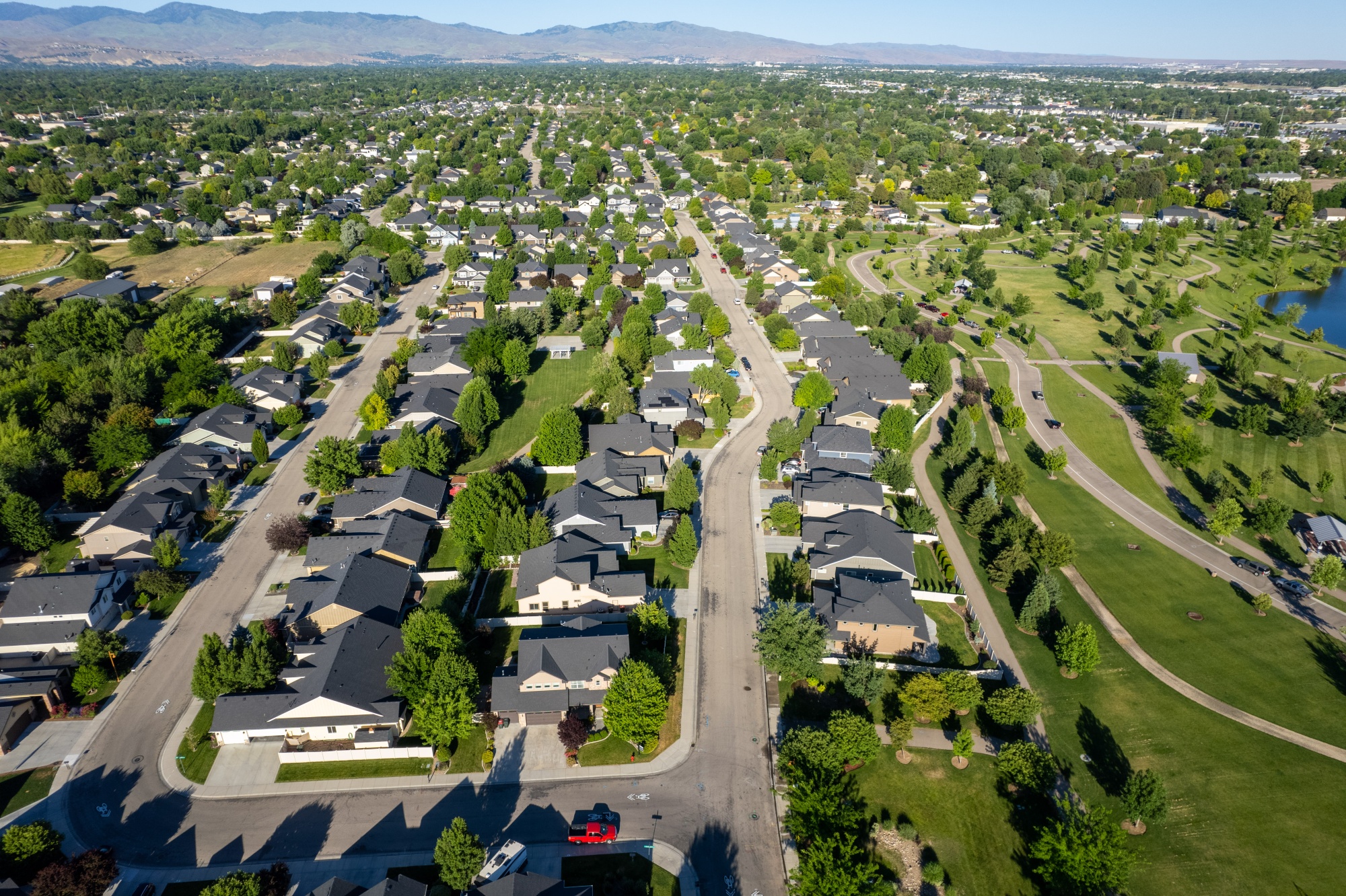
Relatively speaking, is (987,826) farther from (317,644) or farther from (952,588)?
(317,644)

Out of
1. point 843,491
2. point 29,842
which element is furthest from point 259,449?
point 843,491

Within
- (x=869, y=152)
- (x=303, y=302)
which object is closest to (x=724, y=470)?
(x=303, y=302)

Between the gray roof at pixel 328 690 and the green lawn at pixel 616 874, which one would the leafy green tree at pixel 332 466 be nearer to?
the gray roof at pixel 328 690

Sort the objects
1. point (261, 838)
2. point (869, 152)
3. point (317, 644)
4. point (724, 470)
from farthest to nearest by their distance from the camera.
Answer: point (869, 152) < point (724, 470) < point (317, 644) < point (261, 838)

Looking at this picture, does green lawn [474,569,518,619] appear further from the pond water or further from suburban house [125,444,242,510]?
the pond water

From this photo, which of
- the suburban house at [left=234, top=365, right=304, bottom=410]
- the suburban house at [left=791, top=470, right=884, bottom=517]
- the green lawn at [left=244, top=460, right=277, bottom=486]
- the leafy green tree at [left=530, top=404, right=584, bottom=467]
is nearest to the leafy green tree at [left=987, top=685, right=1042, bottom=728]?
the suburban house at [left=791, top=470, right=884, bottom=517]

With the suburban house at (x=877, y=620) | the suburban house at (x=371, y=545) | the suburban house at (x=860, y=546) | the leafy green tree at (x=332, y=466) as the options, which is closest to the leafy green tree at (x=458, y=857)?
the suburban house at (x=371, y=545)
